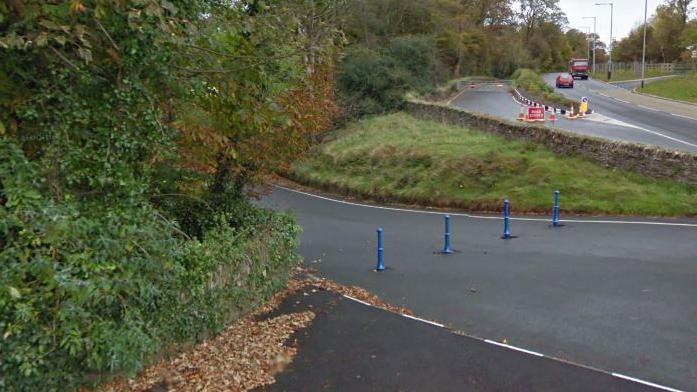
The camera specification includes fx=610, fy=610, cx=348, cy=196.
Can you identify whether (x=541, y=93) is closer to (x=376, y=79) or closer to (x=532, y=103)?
(x=532, y=103)

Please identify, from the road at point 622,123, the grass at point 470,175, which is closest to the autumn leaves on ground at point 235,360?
the grass at point 470,175

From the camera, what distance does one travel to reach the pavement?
676 centimetres

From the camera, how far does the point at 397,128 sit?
34812 millimetres

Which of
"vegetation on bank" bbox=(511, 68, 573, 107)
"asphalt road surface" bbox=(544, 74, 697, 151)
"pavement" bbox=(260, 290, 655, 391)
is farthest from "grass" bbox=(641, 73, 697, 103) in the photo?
"pavement" bbox=(260, 290, 655, 391)

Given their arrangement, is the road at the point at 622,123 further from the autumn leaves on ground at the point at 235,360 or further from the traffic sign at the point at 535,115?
the autumn leaves on ground at the point at 235,360

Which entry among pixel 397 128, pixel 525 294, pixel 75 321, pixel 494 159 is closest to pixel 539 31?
pixel 397 128

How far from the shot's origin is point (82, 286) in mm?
5289

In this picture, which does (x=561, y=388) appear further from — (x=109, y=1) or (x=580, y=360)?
(x=109, y=1)

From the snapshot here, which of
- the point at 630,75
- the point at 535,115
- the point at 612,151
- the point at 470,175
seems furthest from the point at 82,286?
the point at 630,75

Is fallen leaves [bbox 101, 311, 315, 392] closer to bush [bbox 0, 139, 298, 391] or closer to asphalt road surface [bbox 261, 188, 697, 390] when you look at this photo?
bush [bbox 0, 139, 298, 391]

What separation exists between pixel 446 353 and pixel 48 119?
17.6ft

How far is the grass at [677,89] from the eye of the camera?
4869 cm

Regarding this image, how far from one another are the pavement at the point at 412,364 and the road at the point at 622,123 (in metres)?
16.3

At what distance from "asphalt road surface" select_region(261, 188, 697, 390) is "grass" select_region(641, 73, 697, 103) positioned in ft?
121
